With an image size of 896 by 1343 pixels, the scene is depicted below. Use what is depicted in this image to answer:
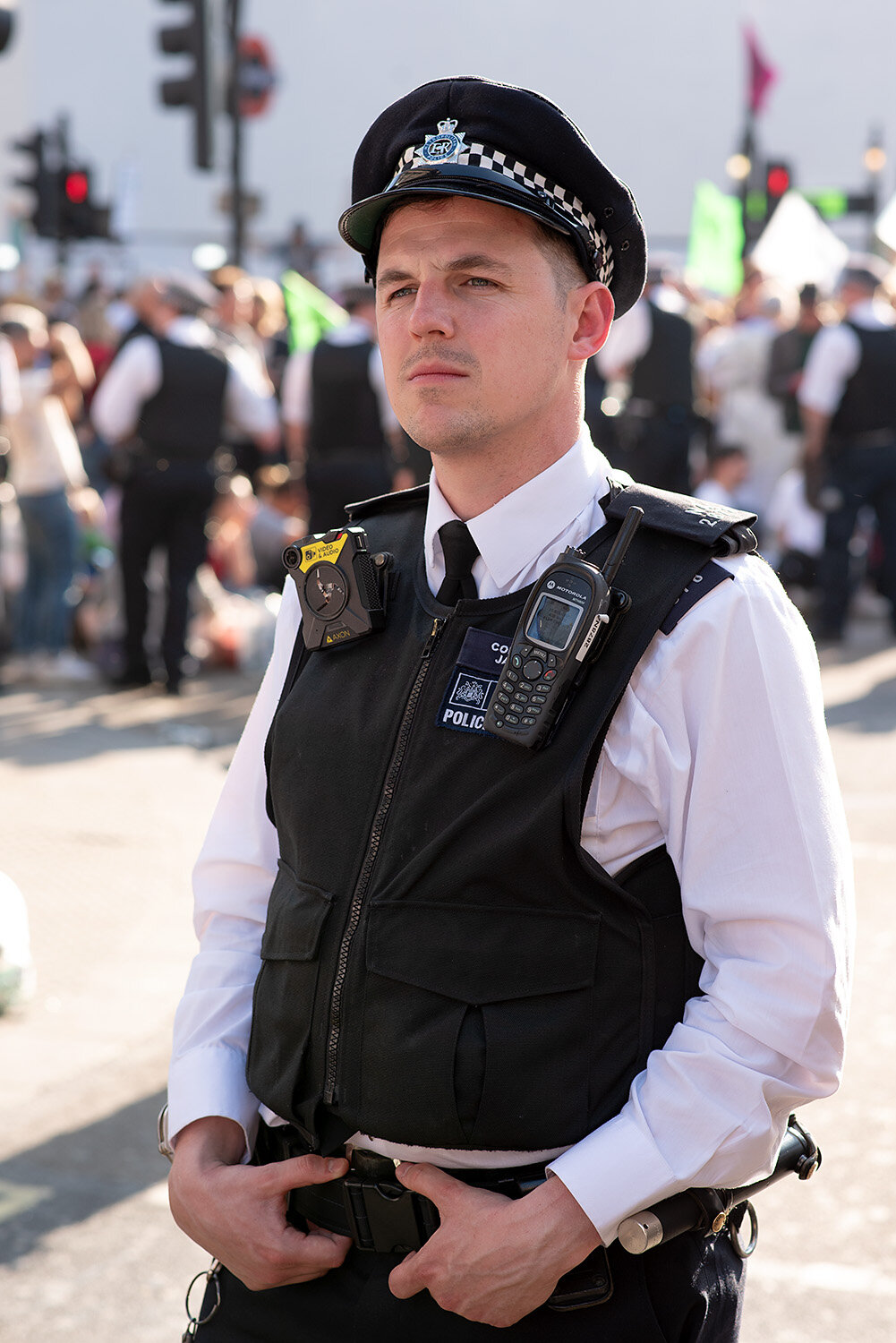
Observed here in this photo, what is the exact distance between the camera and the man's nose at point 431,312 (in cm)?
166

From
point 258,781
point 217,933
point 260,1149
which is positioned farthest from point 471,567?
point 260,1149

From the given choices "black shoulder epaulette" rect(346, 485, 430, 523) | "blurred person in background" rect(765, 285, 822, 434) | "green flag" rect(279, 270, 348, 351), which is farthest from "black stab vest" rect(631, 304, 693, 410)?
"black shoulder epaulette" rect(346, 485, 430, 523)

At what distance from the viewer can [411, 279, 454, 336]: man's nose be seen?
1.66 metres

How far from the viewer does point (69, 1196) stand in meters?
3.19

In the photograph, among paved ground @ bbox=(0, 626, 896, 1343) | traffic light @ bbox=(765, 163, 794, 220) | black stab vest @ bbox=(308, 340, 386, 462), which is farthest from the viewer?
traffic light @ bbox=(765, 163, 794, 220)

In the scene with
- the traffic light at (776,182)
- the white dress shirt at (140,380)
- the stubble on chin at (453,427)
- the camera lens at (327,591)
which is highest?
the stubble on chin at (453,427)

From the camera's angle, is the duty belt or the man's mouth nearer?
the duty belt

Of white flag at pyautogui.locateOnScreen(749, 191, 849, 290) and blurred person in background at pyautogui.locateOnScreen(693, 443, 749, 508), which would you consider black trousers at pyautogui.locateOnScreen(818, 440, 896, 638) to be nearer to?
blurred person in background at pyautogui.locateOnScreen(693, 443, 749, 508)

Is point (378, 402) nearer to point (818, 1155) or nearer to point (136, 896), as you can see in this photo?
point (136, 896)

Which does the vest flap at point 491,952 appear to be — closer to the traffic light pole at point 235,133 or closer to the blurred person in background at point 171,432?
the blurred person in background at point 171,432

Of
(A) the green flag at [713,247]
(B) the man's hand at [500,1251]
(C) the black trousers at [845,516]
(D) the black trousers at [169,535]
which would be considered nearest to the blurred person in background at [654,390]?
(C) the black trousers at [845,516]

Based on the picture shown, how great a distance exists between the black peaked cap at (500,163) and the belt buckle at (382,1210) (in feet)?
3.33

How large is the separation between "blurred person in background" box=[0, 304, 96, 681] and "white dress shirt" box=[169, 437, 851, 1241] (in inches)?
282

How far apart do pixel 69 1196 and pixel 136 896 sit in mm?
1878
